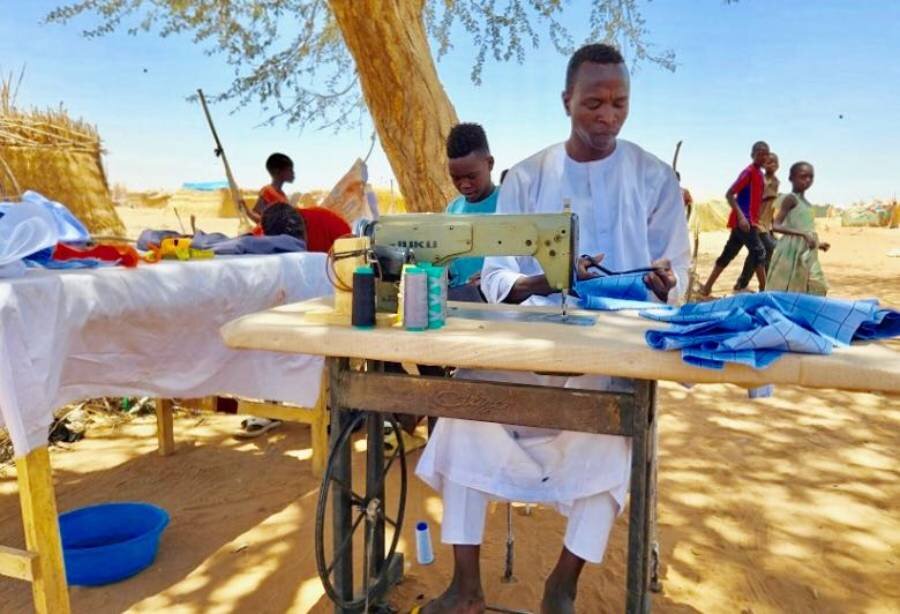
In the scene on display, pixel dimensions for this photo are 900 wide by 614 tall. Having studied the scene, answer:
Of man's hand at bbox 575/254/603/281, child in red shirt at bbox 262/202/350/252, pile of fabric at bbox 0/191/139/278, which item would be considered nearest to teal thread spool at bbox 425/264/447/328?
man's hand at bbox 575/254/603/281

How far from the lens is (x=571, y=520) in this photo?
192cm

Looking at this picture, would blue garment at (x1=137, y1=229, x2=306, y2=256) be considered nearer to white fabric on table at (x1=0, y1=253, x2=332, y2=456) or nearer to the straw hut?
white fabric on table at (x1=0, y1=253, x2=332, y2=456)

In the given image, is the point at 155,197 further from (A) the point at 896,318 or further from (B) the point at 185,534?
(A) the point at 896,318

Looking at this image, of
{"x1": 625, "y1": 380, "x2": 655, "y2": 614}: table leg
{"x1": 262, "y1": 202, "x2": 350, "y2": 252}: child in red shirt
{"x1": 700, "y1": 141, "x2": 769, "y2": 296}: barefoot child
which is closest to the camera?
{"x1": 625, "y1": 380, "x2": 655, "y2": 614}: table leg

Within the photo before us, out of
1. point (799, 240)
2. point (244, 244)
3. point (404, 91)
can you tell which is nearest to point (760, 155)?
point (799, 240)

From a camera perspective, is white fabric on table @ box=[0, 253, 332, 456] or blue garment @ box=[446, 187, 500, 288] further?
blue garment @ box=[446, 187, 500, 288]

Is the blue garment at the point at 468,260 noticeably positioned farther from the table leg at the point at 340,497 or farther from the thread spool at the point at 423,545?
the table leg at the point at 340,497

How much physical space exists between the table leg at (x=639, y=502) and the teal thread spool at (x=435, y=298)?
0.53 metres

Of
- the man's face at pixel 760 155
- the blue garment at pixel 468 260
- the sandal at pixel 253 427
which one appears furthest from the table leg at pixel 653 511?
the man's face at pixel 760 155

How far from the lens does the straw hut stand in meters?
5.92

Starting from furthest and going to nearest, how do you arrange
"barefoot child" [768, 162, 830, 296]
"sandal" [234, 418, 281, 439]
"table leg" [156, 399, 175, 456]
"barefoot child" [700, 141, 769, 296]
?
"barefoot child" [700, 141, 769, 296] < "barefoot child" [768, 162, 830, 296] < "sandal" [234, 418, 281, 439] < "table leg" [156, 399, 175, 456]

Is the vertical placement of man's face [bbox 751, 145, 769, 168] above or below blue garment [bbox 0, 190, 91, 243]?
above

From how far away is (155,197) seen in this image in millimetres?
31516

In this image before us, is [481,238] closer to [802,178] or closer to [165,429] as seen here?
[165,429]
